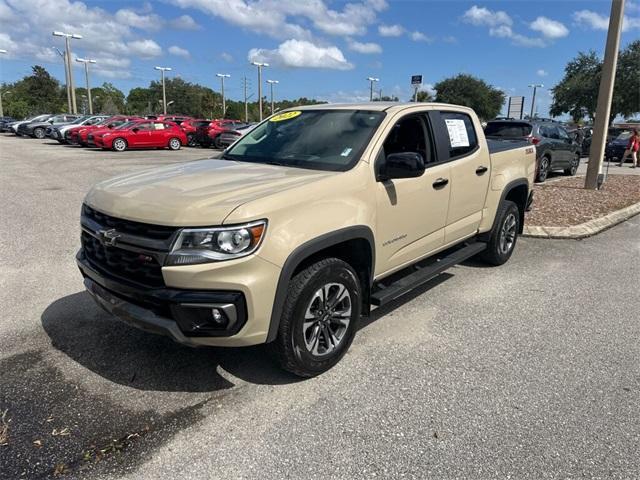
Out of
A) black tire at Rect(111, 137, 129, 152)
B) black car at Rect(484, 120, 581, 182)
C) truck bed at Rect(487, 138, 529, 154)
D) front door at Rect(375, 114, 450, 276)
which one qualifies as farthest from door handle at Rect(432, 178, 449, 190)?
Answer: black tire at Rect(111, 137, 129, 152)

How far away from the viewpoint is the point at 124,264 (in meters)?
3.06

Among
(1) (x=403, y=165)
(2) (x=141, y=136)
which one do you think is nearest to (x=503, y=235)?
(1) (x=403, y=165)

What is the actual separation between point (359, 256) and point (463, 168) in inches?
67.9

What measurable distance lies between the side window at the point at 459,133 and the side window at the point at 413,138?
34 cm

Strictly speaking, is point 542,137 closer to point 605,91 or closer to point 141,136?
point 605,91

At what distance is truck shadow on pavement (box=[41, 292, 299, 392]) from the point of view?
11.0 feet

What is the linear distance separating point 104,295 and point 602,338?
386 centimetres

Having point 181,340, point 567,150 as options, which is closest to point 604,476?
point 181,340

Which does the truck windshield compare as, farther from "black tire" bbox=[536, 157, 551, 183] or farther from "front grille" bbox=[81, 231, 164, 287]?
"black tire" bbox=[536, 157, 551, 183]

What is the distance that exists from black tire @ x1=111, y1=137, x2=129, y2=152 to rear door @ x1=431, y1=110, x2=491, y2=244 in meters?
22.1

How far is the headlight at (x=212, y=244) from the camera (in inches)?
108

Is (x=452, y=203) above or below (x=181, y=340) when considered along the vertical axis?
above

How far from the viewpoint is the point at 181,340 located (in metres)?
2.84

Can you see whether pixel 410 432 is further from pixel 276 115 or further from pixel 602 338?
pixel 276 115
